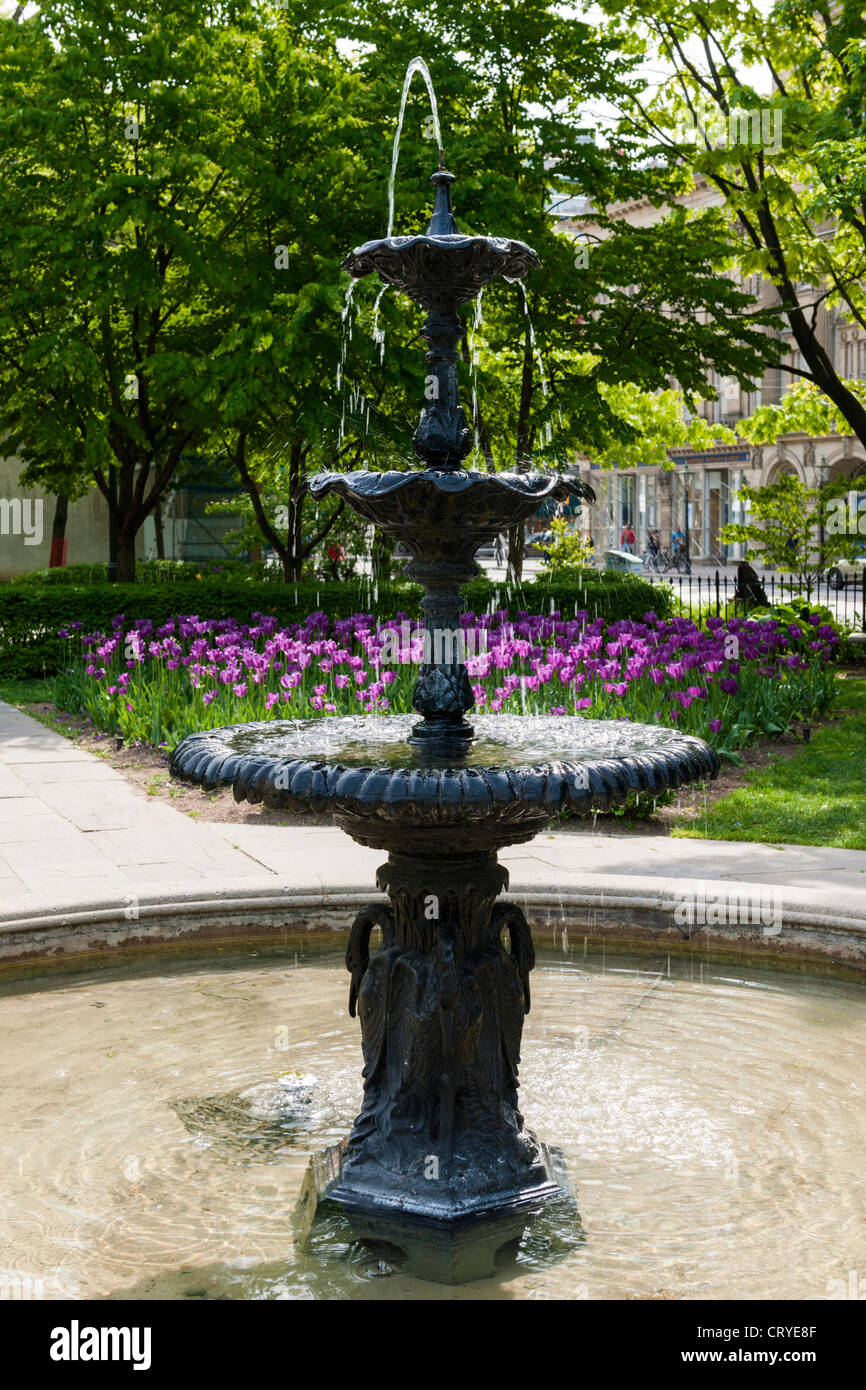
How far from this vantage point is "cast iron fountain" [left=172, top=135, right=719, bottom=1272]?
3.99 m

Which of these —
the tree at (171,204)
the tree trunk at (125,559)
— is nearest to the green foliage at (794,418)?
the tree at (171,204)

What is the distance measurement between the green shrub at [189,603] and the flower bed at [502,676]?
2720 millimetres

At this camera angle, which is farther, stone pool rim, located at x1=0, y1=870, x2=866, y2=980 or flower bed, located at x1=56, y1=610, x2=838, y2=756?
flower bed, located at x1=56, y1=610, x2=838, y2=756

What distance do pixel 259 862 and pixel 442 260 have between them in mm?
4028

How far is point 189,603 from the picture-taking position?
652 inches

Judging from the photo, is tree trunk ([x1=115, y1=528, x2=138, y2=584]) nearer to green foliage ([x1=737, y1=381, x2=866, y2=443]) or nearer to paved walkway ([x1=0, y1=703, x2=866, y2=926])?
green foliage ([x1=737, y1=381, x2=866, y2=443])

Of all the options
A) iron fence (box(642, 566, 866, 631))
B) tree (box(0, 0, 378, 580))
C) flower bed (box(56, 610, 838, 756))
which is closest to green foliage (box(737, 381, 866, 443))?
iron fence (box(642, 566, 866, 631))

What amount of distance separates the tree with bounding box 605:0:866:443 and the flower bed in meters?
4.55

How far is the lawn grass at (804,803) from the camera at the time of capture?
8.59m

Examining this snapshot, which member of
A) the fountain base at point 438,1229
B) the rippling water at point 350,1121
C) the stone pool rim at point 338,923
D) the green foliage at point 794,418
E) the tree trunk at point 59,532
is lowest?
the fountain base at point 438,1229

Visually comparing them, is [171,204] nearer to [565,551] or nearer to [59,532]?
[565,551]

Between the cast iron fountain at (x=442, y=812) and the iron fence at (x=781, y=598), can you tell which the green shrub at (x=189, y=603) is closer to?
the iron fence at (x=781, y=598)

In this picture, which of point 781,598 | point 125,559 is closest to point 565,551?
point 781,598
